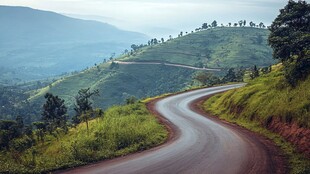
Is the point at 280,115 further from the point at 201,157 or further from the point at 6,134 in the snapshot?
the point at 6,134

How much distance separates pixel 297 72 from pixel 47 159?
2227 centimetres

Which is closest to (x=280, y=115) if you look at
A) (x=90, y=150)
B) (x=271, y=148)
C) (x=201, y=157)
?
(x=271, y=148)

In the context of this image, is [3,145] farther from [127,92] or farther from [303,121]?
[127,92]

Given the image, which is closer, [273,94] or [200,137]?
[200,137]

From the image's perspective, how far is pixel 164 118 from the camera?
1500 inches

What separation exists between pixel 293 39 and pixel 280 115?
10.2m

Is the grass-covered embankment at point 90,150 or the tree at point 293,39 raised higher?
the tree at point 293,39

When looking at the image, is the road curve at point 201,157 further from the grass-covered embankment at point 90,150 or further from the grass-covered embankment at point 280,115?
the grass-covered embankment at point 280,115

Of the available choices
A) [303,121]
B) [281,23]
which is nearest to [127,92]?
[281,23]

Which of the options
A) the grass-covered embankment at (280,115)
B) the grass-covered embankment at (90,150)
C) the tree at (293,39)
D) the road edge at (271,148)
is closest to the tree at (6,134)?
the grass-covered embankment at (90,150)

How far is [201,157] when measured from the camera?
18.9 m

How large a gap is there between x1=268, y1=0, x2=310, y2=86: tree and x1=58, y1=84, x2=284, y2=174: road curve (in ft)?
25.7

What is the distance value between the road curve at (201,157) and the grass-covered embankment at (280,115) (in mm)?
1704

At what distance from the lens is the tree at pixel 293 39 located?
28250 millimetres
